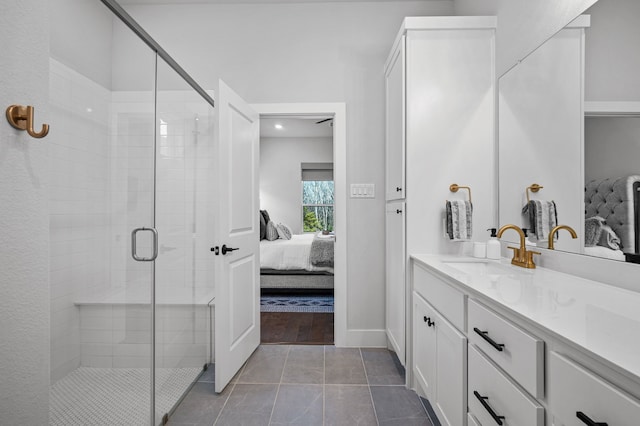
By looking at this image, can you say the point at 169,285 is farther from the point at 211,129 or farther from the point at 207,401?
the point at 211,129

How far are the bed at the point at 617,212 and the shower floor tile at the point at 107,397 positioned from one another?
6.90 feet

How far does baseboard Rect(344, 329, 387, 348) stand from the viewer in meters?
2.66

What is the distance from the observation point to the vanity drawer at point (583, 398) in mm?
574

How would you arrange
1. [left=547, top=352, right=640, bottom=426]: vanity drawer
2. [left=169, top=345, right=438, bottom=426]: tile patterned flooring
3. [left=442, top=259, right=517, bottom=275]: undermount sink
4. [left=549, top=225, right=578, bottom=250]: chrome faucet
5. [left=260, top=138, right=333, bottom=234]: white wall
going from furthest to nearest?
[left=260, top=138, right=333, bottom=234]: white wall
[left=169, top=345, right=438, bottom=426]: tile patterned flooring
[left=442, top=259, right=517, bottom=275]: undermount sink
[left=549, top=225, right=578, bottom=250]: chrome faucet
[left=547, top=352, right=640, bottom=426]: vanity drawer

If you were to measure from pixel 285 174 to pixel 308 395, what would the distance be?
510 cm

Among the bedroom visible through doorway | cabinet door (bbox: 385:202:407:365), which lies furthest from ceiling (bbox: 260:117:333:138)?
cabinet door (bbox: 385:202:407:365)

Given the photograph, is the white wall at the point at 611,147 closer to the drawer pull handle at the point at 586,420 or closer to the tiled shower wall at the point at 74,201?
the drawer pull handle at the point at 586,420

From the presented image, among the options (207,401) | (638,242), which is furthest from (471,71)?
(207,401)

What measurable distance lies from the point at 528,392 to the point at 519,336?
14cm

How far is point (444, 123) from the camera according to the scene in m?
2.03

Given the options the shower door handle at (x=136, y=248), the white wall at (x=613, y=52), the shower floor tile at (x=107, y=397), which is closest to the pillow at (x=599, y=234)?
the white wall at (x=613, y=52)

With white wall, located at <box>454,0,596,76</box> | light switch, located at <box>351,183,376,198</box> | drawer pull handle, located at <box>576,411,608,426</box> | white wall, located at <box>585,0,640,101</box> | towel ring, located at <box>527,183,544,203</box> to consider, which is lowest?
drawer pull handle, located at <box>576,411,608,426</box>

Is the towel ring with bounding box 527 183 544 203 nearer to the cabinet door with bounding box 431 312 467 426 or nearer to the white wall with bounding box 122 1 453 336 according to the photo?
the cabinet door with bounding box 431 312 467 426

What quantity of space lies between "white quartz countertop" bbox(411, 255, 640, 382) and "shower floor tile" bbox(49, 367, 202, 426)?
5.11 feet
